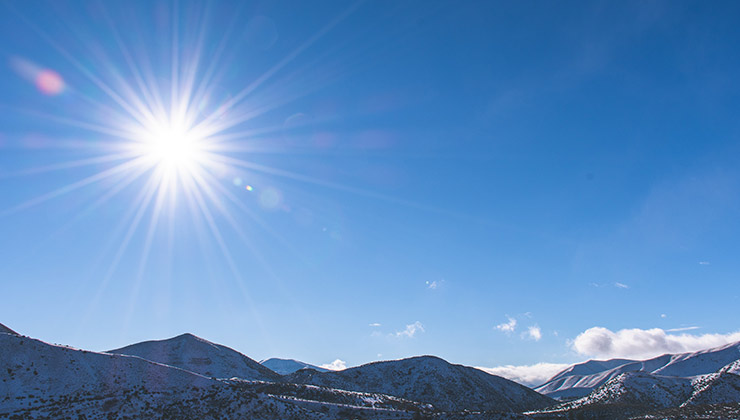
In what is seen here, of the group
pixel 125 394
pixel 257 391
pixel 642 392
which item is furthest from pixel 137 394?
pixel 642 392

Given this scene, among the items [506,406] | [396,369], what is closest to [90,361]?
[396,369]

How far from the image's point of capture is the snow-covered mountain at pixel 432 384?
116 m

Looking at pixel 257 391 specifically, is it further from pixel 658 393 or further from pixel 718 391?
pixel 718 391

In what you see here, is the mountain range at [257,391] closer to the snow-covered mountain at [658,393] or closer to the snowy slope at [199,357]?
the snow-covered mountain at [658,393]

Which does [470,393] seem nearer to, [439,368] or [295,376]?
[439,368]

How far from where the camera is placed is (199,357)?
131250mm

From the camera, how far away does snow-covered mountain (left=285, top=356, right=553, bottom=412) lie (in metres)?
116

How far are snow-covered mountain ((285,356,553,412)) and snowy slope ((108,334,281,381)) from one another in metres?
14.3

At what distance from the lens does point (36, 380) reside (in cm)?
6359

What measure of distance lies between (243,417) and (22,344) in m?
44.4

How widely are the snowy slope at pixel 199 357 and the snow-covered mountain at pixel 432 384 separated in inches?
565

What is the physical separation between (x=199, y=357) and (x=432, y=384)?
73301 mm

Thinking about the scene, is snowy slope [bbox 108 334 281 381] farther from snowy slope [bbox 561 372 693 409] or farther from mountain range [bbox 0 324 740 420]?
snowy slope [bbox 561 372 693 409]

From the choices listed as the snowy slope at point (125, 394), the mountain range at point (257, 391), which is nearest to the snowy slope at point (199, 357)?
the mountain range at point (257, 391)
